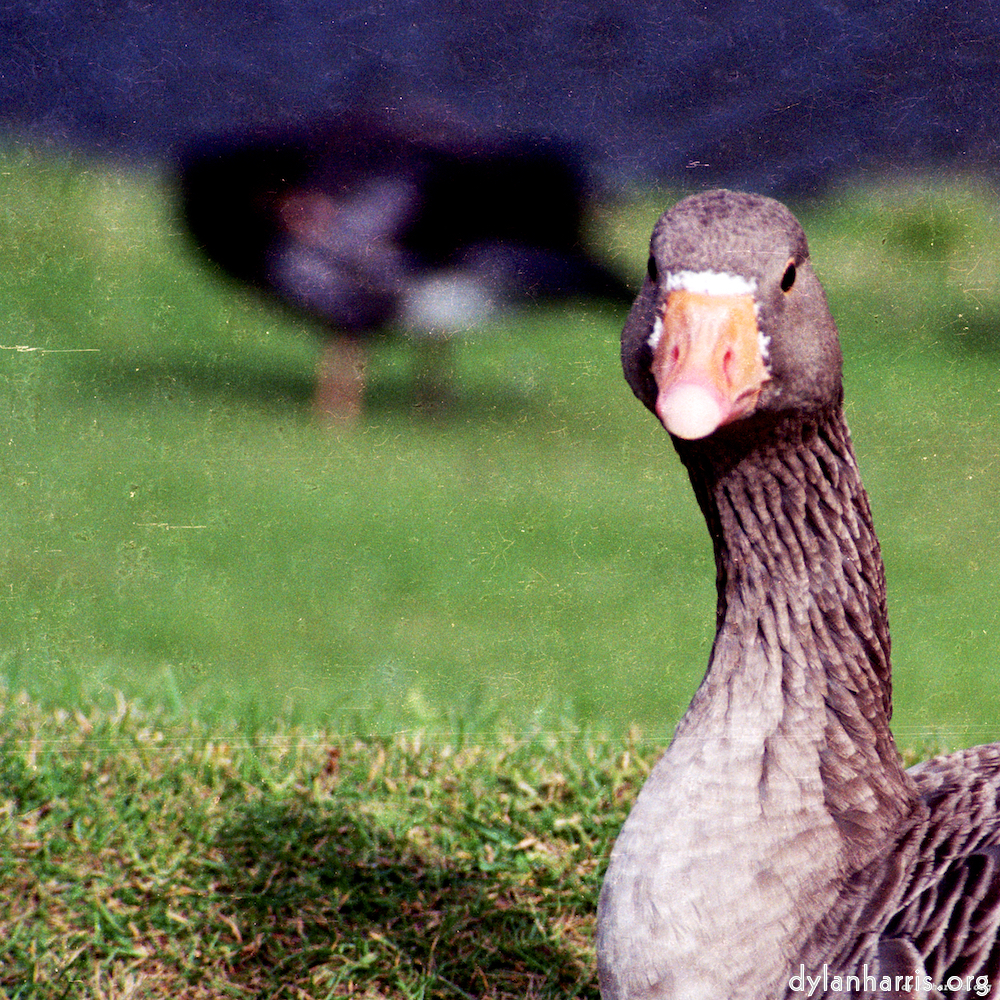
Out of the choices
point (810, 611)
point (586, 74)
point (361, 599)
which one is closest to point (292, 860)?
point (361, 599)

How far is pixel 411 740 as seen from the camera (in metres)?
3.44

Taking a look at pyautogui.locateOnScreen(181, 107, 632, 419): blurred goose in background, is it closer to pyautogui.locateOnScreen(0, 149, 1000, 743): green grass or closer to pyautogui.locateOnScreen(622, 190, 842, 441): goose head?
pyautogui.locateOnScreen(0, 149, 1000, 743): green grass

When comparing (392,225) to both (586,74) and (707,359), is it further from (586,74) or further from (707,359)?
(707,359)

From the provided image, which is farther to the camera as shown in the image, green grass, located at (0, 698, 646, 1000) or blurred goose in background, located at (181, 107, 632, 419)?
blurred goose in background, located at (181, 107, 632, 419)

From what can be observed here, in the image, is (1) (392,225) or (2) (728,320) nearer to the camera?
(2) (728,320)

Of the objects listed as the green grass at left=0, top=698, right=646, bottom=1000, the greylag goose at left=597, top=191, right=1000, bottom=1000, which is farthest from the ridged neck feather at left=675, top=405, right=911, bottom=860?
the green grass at left=0, top=698, right=646, bottom=1000

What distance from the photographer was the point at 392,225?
10.2 feet

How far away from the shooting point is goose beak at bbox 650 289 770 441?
1.70 metres

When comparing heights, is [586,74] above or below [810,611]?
above

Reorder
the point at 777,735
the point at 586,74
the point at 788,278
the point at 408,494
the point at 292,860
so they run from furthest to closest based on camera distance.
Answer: the point at 408,494, the point at 292,860, the point at 586,74, the point at 777,735, the point at 788,278

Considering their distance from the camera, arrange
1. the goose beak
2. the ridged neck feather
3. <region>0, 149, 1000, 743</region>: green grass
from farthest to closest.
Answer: <region>0, 149, 1000, 743</region>: green grass, the ridged neck feather, the goose beak

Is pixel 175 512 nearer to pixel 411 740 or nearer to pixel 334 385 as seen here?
pixel 334 385

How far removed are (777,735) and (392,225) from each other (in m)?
1.72

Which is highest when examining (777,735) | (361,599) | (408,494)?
(408,494)
